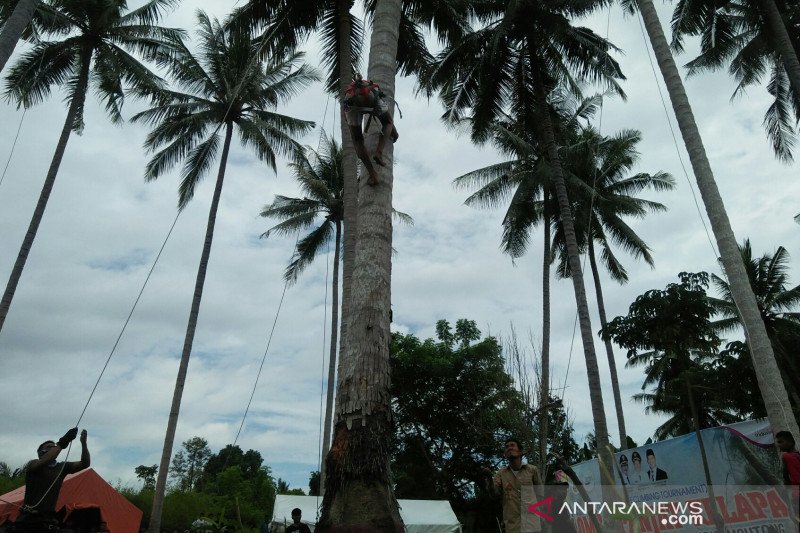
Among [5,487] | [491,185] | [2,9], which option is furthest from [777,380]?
[5,487]

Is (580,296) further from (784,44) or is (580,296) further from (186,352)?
(186,352)

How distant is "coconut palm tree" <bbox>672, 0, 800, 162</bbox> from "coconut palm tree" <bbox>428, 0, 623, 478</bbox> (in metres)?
2.38

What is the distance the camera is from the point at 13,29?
954cm

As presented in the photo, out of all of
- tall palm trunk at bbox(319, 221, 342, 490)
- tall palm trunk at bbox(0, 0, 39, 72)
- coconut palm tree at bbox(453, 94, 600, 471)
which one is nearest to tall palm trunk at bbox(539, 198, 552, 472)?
coconut palm tree at bbox(453, 94, 600, 471)

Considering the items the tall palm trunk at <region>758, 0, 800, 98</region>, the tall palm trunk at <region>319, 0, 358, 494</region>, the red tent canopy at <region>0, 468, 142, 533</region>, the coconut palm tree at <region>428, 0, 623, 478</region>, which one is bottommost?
the red tent canopy at <region>0, 468, 142, 533</region>

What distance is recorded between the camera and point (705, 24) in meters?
17.0

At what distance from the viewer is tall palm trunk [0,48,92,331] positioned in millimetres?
14664

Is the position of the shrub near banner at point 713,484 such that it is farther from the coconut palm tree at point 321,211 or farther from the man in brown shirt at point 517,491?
the coconut palm tree at point 321,211

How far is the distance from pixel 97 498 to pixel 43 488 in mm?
10789

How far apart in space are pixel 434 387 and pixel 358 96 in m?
23.2

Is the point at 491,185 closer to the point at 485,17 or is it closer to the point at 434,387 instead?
the point at 485,17

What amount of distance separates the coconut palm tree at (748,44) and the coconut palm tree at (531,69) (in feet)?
7.82

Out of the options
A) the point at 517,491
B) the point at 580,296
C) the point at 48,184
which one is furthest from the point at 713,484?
the point at 48,184

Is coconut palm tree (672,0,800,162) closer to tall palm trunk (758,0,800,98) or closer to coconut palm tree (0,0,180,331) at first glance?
tall palm trunk (758,0,800,98)
